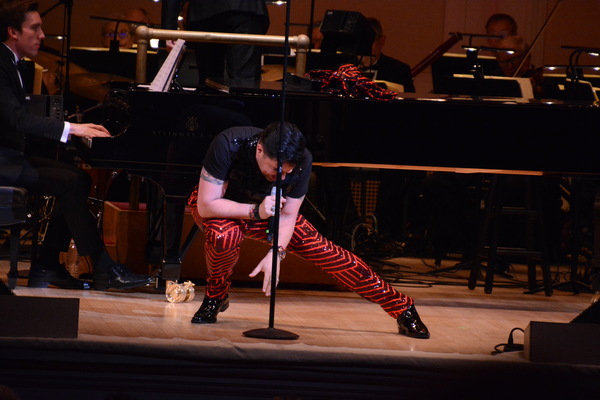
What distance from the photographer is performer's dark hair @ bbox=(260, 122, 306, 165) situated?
3.31 m

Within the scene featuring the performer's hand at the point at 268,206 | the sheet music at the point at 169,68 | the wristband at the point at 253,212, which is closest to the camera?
the performer's hand at the point at 268,206

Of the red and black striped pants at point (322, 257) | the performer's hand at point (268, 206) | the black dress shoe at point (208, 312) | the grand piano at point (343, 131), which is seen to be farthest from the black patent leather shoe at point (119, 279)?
the performer's hand at point (268, 206)

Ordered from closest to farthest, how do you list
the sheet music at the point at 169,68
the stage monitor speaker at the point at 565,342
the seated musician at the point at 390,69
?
the stage monitor speaker at the point at 565,342 < the sheet music at the point at 169,68 < the seated musician at the point at 390,69

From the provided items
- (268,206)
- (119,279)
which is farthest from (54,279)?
(268,206)

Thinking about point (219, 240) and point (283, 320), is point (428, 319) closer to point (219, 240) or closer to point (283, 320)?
point (283, 320)

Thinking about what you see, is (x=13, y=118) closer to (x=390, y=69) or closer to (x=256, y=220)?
(x=256, y=220)

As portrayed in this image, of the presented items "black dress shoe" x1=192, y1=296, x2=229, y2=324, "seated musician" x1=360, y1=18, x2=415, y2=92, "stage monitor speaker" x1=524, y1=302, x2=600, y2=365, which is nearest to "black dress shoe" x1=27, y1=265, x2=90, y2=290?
"black dress shoe" x1=192, y1=296, x2=229, y2=324

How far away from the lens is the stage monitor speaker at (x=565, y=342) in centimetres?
312

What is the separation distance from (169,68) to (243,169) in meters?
0.78

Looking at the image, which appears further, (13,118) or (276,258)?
(13,118)

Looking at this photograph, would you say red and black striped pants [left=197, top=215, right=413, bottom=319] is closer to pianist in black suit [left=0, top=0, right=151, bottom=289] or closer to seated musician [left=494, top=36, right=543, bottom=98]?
pianist in black suit [left=0, top=0, right=151, bottom=289]

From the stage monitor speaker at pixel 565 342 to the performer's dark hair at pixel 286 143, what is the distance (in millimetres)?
1072

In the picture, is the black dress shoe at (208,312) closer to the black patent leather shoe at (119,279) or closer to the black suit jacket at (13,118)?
the black patent leather shoe at (119,279)

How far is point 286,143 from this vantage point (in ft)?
10.9
